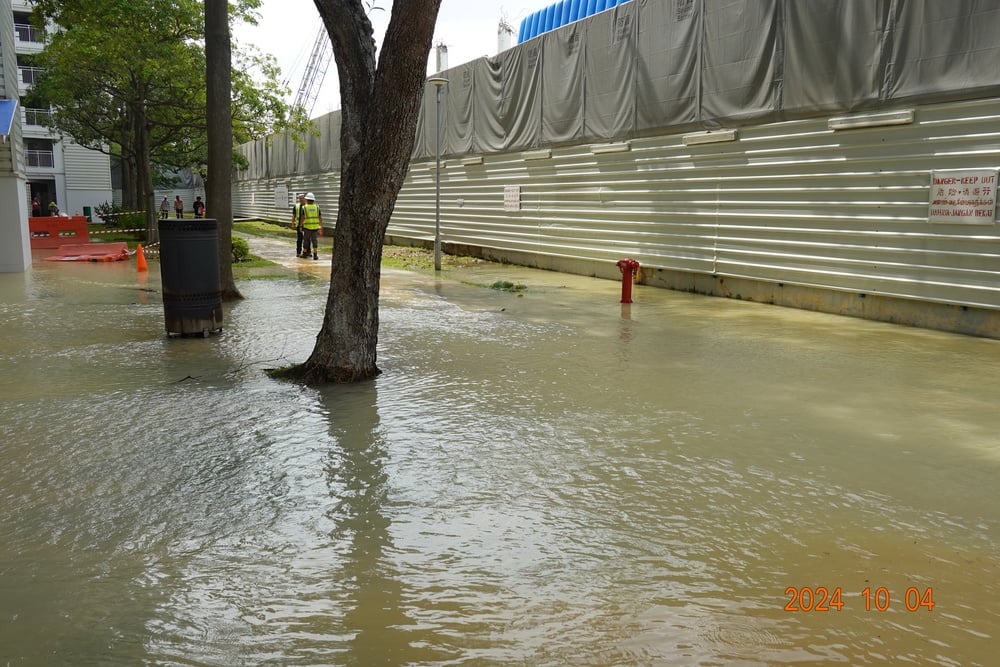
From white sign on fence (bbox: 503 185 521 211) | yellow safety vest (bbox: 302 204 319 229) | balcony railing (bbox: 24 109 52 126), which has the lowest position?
yellow safety vest (bbox: 302 204 319 229)

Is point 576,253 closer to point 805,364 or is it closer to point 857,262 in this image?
point 857,262

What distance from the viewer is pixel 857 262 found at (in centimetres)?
1166

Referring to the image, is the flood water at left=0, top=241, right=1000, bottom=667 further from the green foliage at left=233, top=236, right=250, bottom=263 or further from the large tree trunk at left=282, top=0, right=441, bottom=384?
the green foliage at left=233, top=236, right=250, bottom=263

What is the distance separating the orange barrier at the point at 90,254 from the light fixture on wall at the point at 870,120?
17640mm

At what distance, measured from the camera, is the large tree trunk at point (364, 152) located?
7.15 meters

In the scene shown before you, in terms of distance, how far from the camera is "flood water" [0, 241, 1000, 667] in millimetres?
3215

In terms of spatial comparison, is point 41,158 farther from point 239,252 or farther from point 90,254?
point 239,252

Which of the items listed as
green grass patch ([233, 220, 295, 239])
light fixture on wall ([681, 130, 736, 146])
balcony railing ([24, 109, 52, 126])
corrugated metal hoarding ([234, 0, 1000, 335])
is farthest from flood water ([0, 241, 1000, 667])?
balcony railing ([24, 109, 52, 126])

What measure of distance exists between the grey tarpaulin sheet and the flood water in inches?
155

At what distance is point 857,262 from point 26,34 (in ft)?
177

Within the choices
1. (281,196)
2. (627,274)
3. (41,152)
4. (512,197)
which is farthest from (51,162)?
(627,274)

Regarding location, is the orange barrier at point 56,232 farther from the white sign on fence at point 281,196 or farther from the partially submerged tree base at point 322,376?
the partially submerged tree base at point 322,376

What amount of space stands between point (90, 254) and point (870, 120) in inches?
762

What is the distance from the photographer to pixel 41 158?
51.7 meters
